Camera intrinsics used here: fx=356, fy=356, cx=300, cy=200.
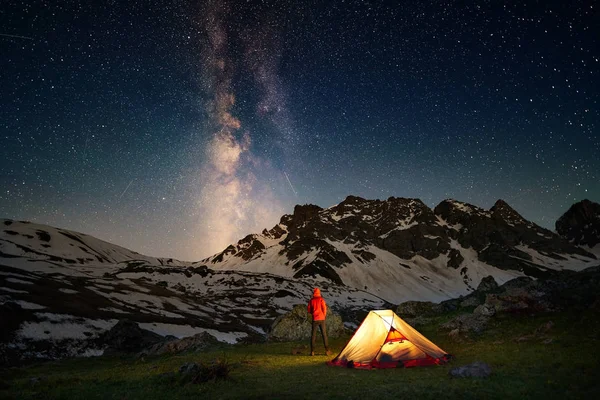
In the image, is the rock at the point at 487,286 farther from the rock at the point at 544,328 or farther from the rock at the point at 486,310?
the rock at the point at 544,328

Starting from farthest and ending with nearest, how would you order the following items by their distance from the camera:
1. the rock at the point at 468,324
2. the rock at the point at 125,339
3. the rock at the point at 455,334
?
the rock at the point at 125,339
the rock at the point at 468,324
the rock at the point at 455,334

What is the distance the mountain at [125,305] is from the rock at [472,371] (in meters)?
39.8

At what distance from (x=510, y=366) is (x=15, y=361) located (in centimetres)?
4208

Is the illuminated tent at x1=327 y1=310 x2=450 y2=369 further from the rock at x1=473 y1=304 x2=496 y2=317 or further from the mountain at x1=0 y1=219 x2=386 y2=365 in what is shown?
the mountain at x1=0 y1=219 x2=386 y2=365

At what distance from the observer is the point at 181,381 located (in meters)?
14.5

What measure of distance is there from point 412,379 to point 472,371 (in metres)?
2.24

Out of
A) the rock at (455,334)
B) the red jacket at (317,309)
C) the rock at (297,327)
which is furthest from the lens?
the rock at (297,327)

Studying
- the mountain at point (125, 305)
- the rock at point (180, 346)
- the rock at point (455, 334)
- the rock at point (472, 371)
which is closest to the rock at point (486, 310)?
the rock at point (455, 334)

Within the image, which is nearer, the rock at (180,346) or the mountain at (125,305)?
the rock at (180,346)

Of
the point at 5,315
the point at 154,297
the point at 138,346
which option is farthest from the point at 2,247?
the point at 138,346

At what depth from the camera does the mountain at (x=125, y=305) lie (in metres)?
42.5

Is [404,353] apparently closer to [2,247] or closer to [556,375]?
[556,375]

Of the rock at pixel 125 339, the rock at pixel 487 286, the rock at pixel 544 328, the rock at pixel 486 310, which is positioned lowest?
the rock at pixel 125 339

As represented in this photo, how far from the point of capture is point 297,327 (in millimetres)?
36906
